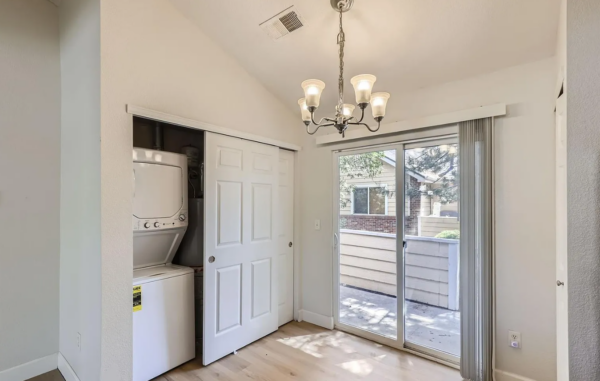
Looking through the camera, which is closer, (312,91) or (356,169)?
(312,91)

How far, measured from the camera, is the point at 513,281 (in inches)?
81.4

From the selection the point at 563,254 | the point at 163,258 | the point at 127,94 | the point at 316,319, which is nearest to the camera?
the point at 563,254

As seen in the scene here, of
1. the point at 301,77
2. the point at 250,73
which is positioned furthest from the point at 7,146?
the point at 301,77

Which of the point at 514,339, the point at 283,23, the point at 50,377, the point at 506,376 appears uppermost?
the point at 283,23

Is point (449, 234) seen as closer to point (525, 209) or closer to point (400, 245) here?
point (400, 245)

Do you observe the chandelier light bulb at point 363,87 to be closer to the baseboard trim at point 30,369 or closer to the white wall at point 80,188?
the white wall at point 80,188

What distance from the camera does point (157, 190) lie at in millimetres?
2213

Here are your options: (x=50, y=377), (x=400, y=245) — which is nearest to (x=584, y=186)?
(x=400, y=245)

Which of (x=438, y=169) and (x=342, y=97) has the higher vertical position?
(x=342, y=97)

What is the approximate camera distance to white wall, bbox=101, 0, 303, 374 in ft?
5.94

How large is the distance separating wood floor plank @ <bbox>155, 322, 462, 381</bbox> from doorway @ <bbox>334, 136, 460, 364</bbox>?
0.59ft

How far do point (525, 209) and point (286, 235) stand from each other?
7.31 feet

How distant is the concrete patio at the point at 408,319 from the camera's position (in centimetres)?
245

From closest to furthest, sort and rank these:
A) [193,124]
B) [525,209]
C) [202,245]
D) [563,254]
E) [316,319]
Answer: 1. [563,254]
2. [525,209]
3. [193,124]
4. [202,245]
5. [316,319]
